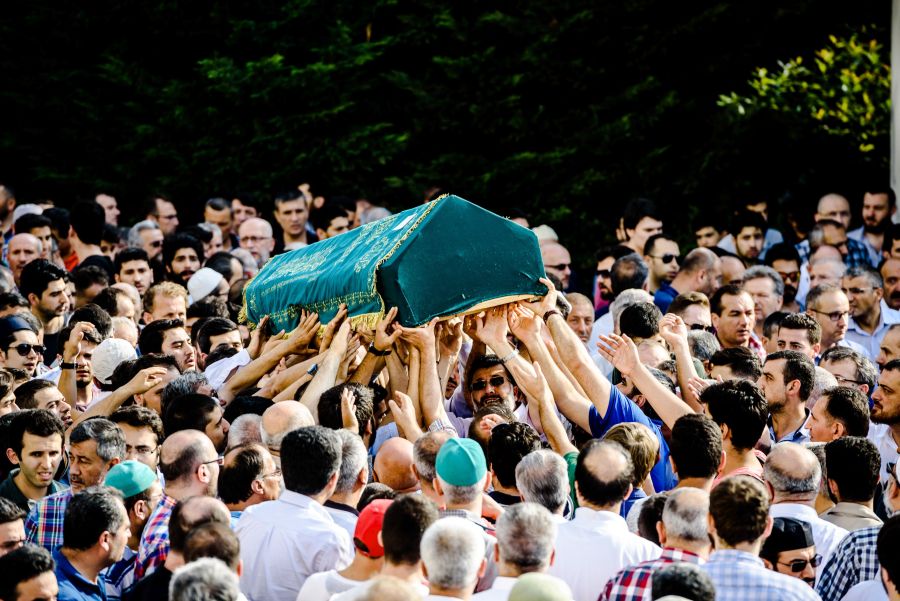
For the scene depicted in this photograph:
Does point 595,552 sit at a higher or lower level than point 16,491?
higher

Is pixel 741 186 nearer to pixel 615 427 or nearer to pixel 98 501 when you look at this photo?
pixel 615 427

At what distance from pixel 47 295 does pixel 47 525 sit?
3.85 metres

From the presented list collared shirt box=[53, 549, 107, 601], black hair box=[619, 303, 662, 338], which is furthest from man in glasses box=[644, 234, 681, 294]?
collared shirt box=[53, 549, 107, 601]

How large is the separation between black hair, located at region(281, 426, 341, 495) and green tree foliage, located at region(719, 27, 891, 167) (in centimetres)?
905

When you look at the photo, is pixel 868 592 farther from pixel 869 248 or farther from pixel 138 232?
pixel 138 232

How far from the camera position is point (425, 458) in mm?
6191

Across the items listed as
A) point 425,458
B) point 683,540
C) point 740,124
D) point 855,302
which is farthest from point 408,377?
point 740,124

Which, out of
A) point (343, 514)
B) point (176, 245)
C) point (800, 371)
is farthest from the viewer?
point (176, 245)

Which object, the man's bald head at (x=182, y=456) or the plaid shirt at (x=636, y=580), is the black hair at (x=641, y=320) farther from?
the plaid shirt at (x=636, y=580)

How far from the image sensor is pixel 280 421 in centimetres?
652

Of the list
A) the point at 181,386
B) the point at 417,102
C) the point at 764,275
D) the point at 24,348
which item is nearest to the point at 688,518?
the point at 181,386

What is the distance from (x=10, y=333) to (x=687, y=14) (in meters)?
8.37

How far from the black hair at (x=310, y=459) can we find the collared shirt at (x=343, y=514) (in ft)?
0.56

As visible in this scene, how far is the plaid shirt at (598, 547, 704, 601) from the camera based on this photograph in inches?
194
